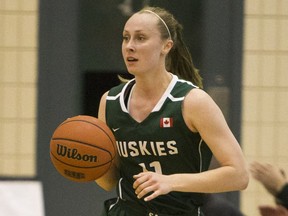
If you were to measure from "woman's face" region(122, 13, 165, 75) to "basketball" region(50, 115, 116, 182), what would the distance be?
1.09 ft

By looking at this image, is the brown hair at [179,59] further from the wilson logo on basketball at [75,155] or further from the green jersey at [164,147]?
the wilson logo on basketball at [75,155]

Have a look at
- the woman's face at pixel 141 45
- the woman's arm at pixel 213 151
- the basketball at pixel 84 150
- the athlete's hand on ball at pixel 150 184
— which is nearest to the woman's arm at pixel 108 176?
the basketball at pixel 84 150

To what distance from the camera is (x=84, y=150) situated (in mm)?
4293

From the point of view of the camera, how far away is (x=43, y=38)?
676 centimetres

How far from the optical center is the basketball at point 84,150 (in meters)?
4.29

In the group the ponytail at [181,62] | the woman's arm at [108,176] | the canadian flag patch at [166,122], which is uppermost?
the ponytail at [181,62]

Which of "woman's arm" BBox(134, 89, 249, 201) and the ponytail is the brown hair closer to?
the ponytail

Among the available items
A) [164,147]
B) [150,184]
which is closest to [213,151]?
[164,147]

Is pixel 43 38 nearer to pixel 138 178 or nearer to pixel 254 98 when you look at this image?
pixel 254 98

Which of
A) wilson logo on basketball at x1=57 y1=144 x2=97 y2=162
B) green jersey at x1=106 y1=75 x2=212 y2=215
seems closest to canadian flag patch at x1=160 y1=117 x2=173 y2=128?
green jersey at x1=106 y1=75 x2=212 y2=215

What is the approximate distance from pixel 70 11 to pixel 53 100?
67 centimetres

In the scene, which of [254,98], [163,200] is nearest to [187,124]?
[163,200]

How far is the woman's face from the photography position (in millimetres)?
4273

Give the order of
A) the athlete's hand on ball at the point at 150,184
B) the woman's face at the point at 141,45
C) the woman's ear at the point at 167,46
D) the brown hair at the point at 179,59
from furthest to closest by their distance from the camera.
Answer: the brown hair at the point at 179,59 → the woman's ear at the point at 167,46 → the woman's face at the point at 141,45 → the athlete's hand on ball at the point at 150,184
